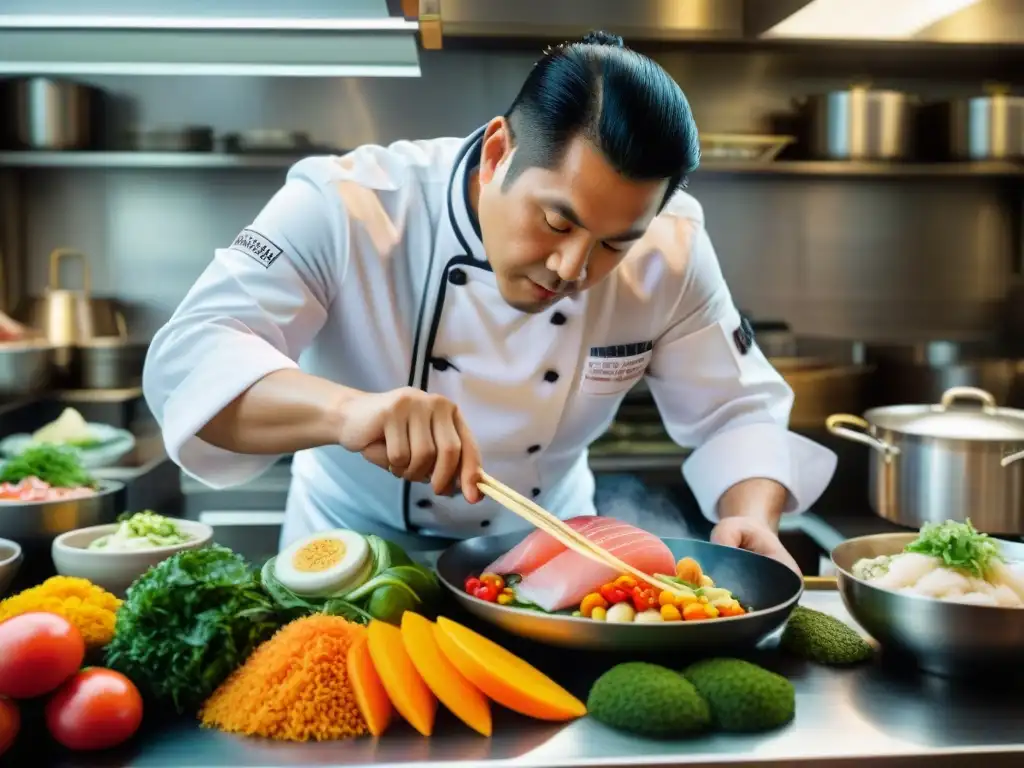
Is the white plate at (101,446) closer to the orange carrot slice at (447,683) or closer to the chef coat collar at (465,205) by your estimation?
the chef coat collar at (465,205)

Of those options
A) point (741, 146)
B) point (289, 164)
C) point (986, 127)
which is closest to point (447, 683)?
point (289, 164)

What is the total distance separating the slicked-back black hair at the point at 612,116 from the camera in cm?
136

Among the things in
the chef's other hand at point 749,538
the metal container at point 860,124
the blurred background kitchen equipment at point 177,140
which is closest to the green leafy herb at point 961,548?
the chef's other hand at point 749,538

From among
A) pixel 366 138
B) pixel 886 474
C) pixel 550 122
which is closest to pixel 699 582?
pixel 550 122

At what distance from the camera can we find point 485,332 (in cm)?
184

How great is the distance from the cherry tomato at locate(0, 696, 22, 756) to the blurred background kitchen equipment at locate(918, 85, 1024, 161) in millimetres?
3851

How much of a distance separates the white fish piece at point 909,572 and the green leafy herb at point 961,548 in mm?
11

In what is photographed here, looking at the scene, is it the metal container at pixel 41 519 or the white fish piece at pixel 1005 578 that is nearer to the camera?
→ the white fish piece at pixel 1005 578

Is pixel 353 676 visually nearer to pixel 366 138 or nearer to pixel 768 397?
pixel 768 397

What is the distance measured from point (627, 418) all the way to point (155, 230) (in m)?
1.97

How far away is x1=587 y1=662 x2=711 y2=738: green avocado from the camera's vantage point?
1.04 metres

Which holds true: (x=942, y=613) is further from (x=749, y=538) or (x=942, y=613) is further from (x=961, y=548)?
(x=749, y=538)

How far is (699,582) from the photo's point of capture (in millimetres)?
1356

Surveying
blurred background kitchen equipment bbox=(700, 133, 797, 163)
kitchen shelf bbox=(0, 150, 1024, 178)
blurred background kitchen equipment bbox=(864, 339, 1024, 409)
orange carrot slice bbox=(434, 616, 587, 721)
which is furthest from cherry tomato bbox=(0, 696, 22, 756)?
blurred background kitchen equipment bbox=(864, 339, 1024, 409)
